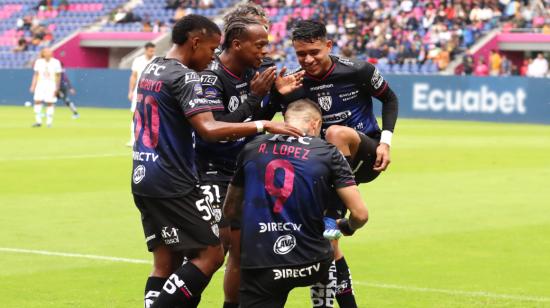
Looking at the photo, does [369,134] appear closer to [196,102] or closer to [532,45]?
[196,102]

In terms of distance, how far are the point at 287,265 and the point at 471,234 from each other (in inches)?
252

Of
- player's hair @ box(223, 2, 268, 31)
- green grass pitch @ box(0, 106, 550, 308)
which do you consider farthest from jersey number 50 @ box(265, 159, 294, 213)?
green grass pitch @ box(0, 106, 550, 308)

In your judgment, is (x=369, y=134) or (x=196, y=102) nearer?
(x=196, y=102)

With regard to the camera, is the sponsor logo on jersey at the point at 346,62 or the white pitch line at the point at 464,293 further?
the white pitch line at the point at 464,293

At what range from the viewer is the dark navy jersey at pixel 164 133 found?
6900mm

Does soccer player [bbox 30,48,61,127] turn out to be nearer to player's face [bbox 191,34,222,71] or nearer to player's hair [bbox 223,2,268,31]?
player's hair [bbox 223,2,268,31]

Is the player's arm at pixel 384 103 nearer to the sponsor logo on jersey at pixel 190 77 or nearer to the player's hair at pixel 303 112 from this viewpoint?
the player's hair at pixel 303 112

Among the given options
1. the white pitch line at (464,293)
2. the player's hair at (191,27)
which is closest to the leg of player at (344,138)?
the player's hair at (191,27)

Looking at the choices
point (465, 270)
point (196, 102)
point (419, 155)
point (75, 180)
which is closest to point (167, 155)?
point (196, 102)

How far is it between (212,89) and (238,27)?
1.47 ft

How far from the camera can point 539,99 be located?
3503cm

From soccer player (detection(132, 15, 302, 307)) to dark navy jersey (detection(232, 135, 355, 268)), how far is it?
0.59m

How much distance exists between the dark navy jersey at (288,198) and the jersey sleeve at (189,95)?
0.59m

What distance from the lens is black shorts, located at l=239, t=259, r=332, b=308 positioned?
622cm
